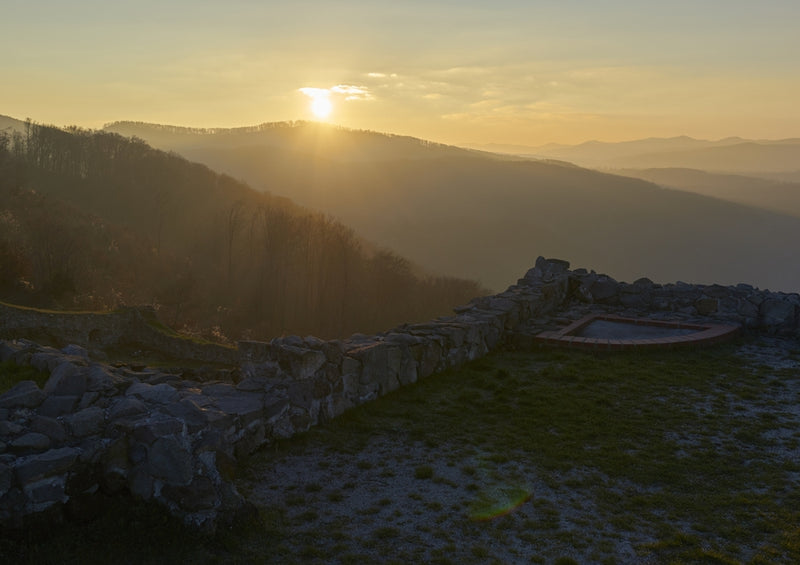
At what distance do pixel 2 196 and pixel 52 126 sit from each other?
136ft

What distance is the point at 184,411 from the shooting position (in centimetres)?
493

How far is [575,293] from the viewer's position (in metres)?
13.7

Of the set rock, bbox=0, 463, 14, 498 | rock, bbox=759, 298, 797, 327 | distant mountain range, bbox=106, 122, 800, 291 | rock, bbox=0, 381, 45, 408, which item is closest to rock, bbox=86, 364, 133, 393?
rock, bbox=0, 381, 45, 408

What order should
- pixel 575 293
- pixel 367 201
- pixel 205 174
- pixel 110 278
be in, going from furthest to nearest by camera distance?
pixel 367 201
pixel 205 174
pixel 110 278
pixel 575 293

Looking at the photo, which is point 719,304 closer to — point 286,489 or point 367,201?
point 286,489

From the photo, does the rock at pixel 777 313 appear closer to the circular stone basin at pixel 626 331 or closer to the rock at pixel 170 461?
the circular stone basin at pixel 626 331

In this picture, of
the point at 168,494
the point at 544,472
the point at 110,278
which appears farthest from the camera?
the point at 110,278

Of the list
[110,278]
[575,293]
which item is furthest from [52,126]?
[575,293]

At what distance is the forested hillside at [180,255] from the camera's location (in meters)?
40.1

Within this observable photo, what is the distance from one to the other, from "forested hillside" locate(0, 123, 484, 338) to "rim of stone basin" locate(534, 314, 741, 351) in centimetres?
2641

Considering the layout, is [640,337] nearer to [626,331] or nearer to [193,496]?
[626,331]

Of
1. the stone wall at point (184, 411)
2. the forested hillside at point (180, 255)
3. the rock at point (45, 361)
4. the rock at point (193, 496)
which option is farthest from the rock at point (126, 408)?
the forested hillside at point (180, 255)

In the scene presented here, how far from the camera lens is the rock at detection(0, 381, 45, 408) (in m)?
4.77

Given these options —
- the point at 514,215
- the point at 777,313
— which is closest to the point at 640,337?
the point at 777,313
